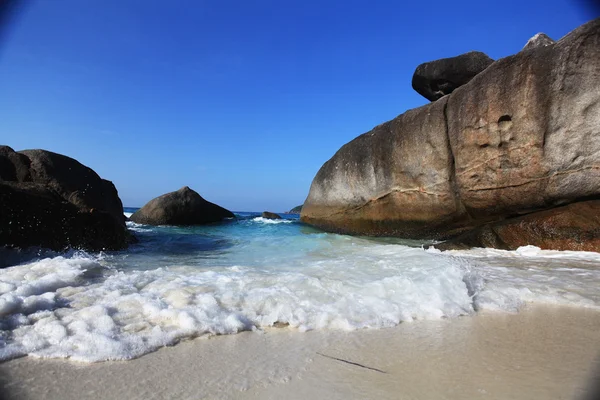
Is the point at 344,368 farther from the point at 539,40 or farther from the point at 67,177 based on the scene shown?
the point at 539,40

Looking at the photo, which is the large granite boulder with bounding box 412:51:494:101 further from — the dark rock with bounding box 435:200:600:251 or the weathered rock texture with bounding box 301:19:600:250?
the dark rock with bounding box 435:200:600:251

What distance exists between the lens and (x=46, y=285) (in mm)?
2785

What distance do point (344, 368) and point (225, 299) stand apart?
129 centimetres

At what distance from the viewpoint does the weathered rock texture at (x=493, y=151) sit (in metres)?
5.80

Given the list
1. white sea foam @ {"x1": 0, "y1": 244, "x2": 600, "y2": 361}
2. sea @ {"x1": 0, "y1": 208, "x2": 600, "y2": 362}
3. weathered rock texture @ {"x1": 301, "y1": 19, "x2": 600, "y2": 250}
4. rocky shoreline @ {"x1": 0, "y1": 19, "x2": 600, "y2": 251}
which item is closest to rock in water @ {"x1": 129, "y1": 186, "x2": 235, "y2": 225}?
rocky shoreline @ {"x1": 0, "y1": 19, "x2": 600, "y2": 251}

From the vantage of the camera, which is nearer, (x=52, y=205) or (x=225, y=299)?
(x=225, y=299)

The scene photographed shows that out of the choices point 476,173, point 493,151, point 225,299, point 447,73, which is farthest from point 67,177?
point 447,73

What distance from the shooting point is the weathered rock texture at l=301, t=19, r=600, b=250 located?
5797 millimetres

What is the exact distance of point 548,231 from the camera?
582 centimetres

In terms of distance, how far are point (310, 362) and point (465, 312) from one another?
145 centimetres

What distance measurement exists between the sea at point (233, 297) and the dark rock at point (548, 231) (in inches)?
52.1

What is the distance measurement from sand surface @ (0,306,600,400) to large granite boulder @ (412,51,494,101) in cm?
947

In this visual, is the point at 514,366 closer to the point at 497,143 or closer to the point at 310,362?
the point at 310,362

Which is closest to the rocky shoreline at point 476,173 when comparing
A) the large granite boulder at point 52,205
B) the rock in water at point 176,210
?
the large granite boulder at point 52,205
